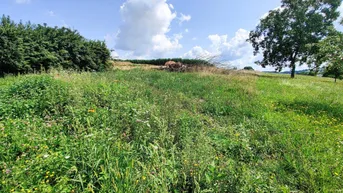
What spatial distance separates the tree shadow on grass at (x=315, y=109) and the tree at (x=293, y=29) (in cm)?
1766

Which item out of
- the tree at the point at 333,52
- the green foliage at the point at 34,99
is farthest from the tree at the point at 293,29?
the green foliage at the point at 34,99

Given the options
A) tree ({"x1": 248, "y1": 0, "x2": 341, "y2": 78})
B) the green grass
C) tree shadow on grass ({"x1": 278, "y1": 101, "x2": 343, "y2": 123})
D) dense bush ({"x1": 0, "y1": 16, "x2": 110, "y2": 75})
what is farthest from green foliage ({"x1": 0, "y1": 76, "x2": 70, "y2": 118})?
tree ({"x1": 248, "y1": 0, "x2": 341, "y2": 78})

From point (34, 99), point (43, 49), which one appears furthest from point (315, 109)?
point (43, 49)

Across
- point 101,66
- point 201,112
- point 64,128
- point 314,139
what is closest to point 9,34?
point 101,66

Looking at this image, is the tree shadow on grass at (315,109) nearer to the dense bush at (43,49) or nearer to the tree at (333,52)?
the tree at (333,52)

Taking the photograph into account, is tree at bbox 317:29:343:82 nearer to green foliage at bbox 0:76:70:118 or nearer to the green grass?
the green grass

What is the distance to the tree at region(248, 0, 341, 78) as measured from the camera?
73.9ft

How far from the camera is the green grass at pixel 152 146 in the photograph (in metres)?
2.33

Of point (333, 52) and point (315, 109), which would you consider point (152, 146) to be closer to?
point (315, 109)

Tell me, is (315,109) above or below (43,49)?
below

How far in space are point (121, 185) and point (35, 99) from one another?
4019mm

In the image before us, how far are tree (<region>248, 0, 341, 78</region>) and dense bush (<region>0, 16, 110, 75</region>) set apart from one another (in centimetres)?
2084

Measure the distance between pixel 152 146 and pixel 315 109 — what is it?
248 inches

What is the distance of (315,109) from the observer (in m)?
6.50
